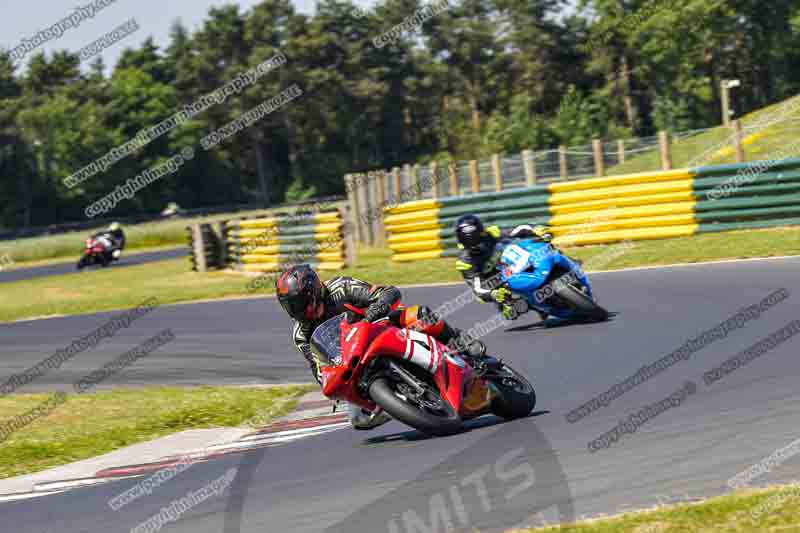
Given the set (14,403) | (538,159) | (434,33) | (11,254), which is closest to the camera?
(14,403)

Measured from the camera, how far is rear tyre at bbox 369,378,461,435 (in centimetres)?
834

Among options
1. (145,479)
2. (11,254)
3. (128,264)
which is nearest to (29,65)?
(11,254)

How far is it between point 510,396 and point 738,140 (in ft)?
49.1

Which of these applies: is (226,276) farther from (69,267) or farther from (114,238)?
(69,267)

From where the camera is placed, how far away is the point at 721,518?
5.84m

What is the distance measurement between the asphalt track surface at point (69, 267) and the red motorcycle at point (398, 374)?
115ft

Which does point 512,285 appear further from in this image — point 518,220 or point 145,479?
point 518,220

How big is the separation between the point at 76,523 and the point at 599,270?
14.7 meters

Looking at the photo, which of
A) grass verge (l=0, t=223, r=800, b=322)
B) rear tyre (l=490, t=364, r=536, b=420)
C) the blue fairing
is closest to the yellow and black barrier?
grass verge (l=0, t=223, r=800, b=322)

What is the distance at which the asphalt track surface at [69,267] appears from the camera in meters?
43.6

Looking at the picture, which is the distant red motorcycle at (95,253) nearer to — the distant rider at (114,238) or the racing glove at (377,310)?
the distant rider at (114,238)

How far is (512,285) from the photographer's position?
14.5 metres

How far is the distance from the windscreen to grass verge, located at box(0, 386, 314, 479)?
3.34 metres

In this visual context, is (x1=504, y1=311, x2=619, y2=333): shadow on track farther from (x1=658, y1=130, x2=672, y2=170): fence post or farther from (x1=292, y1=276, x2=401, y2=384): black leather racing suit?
(x1=658, y1=130, x2=672, y2=170): fence post
